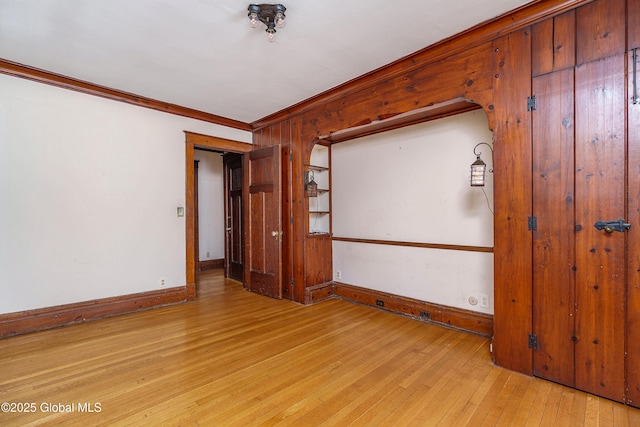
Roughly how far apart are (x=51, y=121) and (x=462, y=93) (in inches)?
166

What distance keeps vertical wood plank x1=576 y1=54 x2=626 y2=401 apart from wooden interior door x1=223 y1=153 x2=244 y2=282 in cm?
464

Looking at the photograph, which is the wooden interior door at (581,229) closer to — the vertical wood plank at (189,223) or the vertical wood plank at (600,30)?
the vertical wood plank at (600,30)

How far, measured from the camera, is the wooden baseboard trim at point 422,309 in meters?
2.97

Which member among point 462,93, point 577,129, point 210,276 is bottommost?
point 210,276

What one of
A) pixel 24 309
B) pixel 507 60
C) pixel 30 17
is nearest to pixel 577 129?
pixel 507 60

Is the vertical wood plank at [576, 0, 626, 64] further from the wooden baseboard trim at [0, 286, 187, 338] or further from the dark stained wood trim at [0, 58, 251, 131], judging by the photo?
the wooden baseboard trim at [0, 286, 187, 338]

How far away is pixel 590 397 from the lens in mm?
1916

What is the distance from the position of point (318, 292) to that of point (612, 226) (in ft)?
10.3

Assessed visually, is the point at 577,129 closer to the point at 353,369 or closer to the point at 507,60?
the point at 507,60

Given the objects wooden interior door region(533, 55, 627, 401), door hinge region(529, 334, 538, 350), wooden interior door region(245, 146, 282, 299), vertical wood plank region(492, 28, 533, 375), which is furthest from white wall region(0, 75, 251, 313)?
wooden interior door region(533, 55, 627, 401)

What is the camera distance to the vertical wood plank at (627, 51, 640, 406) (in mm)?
1791

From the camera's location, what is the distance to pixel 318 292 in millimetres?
4164

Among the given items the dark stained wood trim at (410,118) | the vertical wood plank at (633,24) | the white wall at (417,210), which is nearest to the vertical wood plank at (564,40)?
the vertical wood plank at (633,24)

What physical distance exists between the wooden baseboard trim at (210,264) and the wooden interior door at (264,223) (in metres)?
2.20
